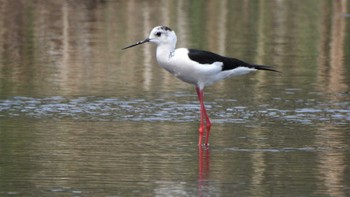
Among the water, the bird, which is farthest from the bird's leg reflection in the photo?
the bird

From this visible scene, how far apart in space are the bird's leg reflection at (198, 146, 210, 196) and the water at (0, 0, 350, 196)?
2cm

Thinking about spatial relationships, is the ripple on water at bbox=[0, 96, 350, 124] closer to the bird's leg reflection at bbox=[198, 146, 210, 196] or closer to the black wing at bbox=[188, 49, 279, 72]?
the black wing at bbox=[188, 49, 279, 72]

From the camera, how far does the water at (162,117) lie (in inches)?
402

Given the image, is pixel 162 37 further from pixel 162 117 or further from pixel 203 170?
pixel 203 170

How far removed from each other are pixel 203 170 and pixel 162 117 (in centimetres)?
312

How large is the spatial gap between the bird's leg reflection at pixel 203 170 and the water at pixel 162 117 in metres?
0.02

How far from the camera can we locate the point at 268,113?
1420 centimetres

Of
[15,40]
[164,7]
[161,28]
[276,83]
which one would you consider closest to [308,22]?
[164,7]

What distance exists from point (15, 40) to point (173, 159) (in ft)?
40.7

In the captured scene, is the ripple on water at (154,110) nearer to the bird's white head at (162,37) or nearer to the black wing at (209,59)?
the black wing at (209,59)

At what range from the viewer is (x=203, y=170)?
10.8m

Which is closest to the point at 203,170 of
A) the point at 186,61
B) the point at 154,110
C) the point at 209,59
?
the point at 186,61

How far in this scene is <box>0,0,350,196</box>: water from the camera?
33.5 feet

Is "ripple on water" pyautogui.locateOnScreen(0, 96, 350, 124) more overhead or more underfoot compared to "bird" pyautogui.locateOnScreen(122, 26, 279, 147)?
more underfoot
